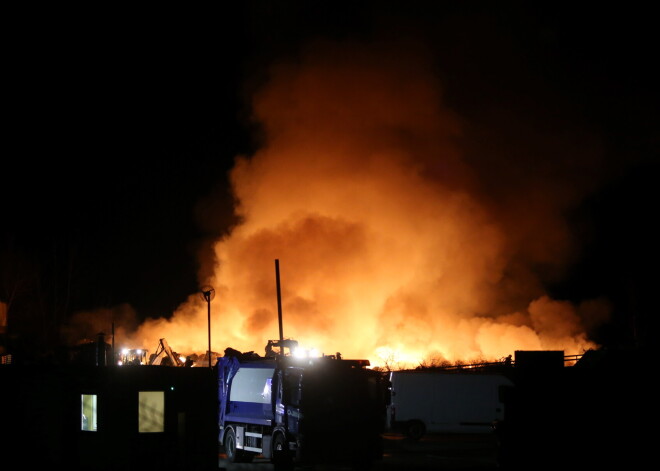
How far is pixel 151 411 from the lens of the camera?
711 inches

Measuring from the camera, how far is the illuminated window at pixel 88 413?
1769 centimetres

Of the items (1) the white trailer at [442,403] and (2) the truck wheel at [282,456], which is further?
(1) the white trailer at [442,403]

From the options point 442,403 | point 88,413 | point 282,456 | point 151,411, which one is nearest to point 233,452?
point 282,456

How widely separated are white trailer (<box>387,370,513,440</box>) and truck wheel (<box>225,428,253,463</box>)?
8233 mm

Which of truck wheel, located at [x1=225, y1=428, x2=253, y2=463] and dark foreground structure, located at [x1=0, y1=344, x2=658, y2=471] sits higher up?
dark foreground structure, located at [x1=0, y1=344, x2=658, y2=471]

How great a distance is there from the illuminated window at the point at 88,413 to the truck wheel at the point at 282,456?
4.47m

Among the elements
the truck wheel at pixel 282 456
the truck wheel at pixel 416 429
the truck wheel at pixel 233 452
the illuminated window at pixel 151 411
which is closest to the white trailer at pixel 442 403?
the truck wheel at pixel 416 429

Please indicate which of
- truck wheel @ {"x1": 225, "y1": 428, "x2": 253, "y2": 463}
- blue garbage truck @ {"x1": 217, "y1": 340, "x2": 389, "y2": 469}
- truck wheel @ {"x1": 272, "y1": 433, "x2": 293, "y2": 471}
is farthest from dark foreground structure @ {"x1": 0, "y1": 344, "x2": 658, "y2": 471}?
truck wheel @ {"x1": 225, "y1": 428, "x2": 253, "y2": 463}

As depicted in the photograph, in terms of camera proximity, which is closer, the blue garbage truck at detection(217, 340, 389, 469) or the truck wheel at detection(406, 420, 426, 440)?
the blue garbage truck at detection(217, 340, 389, 469)

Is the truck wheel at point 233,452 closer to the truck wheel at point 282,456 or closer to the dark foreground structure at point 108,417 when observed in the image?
the truck wheel at point 282,456

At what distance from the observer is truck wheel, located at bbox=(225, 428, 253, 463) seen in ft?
73.0

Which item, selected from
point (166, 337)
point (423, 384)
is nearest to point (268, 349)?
point (423, 384)

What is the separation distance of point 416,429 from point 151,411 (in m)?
13.7

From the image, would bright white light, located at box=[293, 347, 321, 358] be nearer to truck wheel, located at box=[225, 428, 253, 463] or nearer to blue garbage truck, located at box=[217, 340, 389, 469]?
blue garbage truck, located at box=[217, 340, 389, 469]
